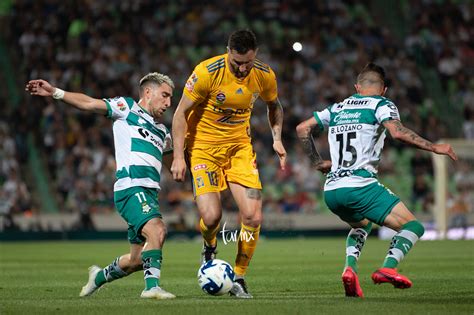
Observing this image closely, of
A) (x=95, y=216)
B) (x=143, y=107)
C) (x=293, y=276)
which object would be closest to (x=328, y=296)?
(x=143, y=107)

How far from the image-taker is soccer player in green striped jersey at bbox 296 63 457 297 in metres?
9.01

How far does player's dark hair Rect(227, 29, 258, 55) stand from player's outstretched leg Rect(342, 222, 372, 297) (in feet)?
6.46

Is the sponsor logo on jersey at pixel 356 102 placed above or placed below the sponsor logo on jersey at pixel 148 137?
above

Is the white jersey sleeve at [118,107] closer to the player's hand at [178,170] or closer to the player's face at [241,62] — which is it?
the player's hand at [178,170]

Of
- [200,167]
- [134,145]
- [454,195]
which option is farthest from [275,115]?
[454,195]

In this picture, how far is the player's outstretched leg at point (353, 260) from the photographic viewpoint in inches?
359

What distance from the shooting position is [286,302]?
8.55 m

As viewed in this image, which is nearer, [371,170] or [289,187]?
[371,170]

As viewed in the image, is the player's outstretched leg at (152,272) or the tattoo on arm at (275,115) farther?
the tattoo on arm at (275,115)

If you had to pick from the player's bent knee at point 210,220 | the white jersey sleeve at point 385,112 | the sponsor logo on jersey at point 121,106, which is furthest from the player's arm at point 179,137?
the white jersey sleeve at point 385,112

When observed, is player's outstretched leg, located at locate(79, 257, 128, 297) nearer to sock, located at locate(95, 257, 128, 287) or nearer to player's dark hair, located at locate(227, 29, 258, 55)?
sock, located at locate(95, 257, 128, 287)

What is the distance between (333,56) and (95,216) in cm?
852

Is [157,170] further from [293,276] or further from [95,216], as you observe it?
[95,216]

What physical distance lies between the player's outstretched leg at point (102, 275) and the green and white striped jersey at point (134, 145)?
751 mm
